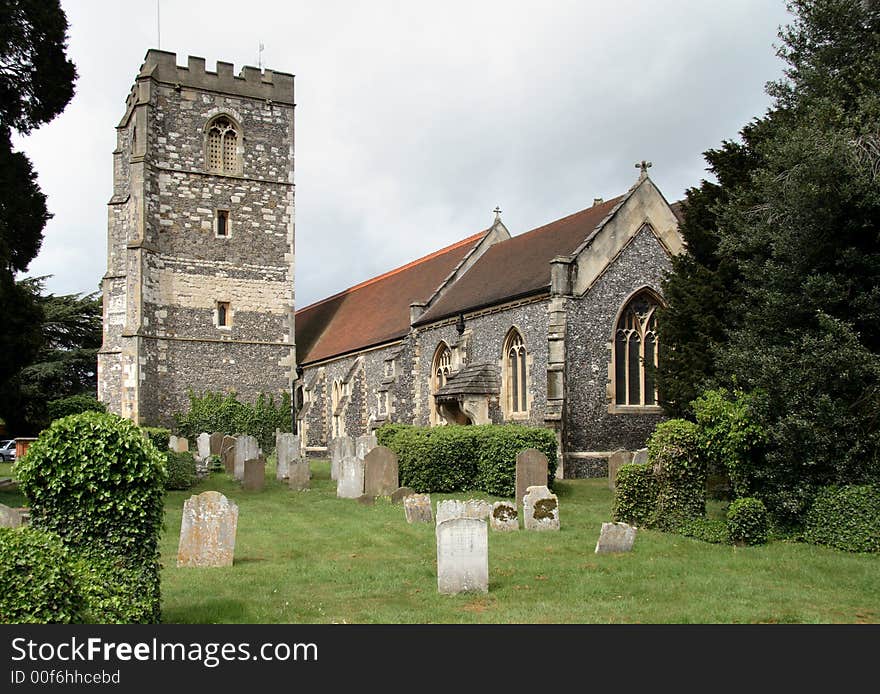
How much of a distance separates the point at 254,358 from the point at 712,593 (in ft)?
89.0

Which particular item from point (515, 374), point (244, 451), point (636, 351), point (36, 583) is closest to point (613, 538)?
point (36, 583)

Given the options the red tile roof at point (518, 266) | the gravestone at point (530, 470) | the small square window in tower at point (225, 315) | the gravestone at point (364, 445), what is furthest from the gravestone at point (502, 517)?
the small square window in tower at point (225, 315)

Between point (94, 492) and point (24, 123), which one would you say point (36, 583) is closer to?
point (94, 492)

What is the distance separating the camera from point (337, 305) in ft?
133

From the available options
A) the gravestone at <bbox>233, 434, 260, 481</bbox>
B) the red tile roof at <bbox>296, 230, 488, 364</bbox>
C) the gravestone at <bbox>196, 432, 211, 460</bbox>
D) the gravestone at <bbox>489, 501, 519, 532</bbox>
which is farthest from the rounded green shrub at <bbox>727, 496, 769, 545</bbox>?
the gravestone at <bbox>196, 432, 211, 460</bbox>

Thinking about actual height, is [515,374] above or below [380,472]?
above

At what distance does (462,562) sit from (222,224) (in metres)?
27.6

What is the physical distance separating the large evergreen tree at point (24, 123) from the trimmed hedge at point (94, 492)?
10487 millimetres

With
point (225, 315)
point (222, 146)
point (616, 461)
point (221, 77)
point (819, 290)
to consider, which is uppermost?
point (221, 77)

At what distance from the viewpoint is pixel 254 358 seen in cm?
3359

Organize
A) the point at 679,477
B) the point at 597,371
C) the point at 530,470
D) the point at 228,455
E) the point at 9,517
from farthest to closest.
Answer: the point at 228,455, the point at 597,371, the point at 530,470, the point at 679,477, the point at 9,517

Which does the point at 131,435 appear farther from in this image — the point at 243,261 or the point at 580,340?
the point at 243,261

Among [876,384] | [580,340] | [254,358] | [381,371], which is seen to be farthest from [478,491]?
[254,358]

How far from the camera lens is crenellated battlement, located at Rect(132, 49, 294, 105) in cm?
3228
